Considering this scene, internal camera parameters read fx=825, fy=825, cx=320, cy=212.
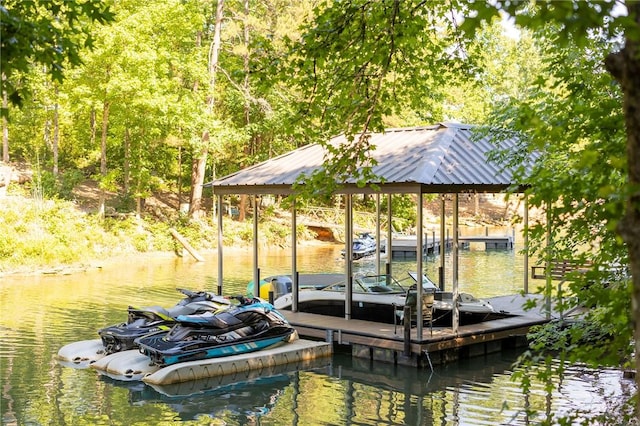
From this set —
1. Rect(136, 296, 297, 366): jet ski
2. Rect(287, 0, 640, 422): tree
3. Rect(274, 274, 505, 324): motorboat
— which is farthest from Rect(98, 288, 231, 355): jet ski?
Rect(287, 0, 640, 422): tree

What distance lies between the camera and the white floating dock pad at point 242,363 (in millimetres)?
12281

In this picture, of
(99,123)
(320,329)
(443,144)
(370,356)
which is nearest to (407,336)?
(370,356)

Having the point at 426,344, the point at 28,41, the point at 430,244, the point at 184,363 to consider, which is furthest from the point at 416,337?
the point at 430,244

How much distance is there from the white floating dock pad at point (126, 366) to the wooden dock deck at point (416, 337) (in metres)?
3.25

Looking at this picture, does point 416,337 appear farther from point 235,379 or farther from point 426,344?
point 235,379

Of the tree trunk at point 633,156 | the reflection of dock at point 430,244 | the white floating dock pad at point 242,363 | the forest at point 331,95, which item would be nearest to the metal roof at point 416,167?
the forest at point 331,95

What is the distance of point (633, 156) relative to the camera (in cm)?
321

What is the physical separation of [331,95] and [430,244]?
32384mm

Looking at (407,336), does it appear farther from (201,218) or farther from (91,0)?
(201,218)

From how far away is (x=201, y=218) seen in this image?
36.8m

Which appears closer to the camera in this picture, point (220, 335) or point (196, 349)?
point (196, 349)

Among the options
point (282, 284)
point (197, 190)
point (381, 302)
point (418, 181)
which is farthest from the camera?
point (197, 190)

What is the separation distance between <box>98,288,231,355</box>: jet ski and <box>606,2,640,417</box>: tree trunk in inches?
438

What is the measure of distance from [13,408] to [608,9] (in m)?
9.91
